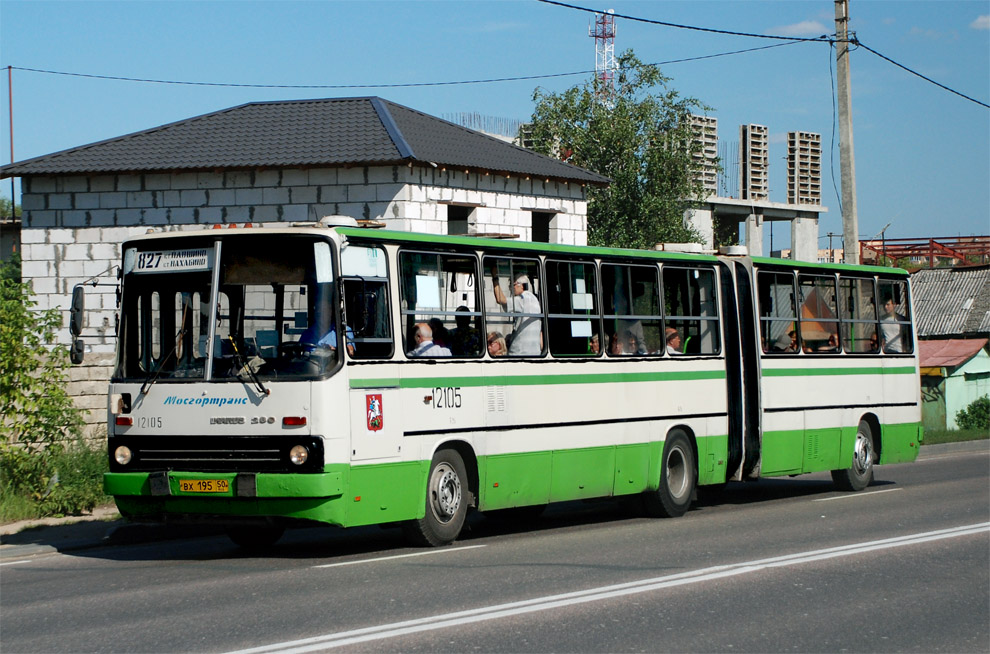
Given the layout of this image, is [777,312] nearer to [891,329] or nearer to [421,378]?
[891,329]

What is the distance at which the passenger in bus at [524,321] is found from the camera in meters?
13.3

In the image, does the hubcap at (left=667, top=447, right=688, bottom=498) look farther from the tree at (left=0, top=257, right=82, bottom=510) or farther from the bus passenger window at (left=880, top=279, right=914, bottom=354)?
the tree at (left=0, top=257, right=82, bottom=510)

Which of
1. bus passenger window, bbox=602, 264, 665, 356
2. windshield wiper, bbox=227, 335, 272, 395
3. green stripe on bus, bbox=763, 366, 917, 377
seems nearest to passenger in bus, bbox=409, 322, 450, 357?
windshield wiper, bbox=227, 335, 272, 395

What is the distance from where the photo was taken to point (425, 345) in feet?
40.0

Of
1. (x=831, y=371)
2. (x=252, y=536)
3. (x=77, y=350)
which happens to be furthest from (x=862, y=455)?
(x=77, y=350)

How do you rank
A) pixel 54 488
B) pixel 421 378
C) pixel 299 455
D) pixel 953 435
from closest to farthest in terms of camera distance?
pixel 299 455 < pixel 421 378 < pixel 54 488 < pixel 953 435

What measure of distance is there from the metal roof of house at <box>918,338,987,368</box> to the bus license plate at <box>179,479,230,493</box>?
85.7ft

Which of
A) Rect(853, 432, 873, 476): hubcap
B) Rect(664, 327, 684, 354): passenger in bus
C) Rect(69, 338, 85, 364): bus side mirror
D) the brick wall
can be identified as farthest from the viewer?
the brick wall

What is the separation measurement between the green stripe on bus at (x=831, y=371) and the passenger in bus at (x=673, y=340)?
1632mm

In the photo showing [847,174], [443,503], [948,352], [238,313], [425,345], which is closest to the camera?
[238,313]

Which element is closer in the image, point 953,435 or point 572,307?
point 572,307

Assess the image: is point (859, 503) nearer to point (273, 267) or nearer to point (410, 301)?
point (410, 301)

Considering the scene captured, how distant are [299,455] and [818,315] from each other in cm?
926

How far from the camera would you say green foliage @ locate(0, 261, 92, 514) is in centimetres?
1429
